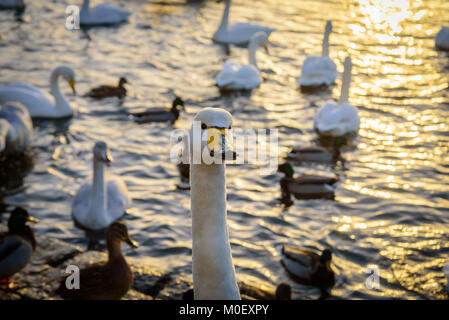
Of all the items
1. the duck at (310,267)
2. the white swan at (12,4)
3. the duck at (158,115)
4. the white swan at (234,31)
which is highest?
the white swan at (12,4)

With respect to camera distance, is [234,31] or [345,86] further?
[234,31]

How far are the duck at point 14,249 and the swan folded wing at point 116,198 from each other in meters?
1.93

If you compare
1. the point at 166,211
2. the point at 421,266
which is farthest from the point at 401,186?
the point at 166,211

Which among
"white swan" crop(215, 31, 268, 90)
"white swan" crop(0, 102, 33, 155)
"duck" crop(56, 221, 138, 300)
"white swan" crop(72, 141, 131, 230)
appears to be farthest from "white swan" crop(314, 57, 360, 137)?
"duck" crop(56, 221, 138, 300)

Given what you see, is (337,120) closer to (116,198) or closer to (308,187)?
(308,187)

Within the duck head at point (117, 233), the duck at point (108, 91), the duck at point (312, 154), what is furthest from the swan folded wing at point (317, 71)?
the duck head at point (117, 233)

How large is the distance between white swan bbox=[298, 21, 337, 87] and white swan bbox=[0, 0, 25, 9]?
1127 cm

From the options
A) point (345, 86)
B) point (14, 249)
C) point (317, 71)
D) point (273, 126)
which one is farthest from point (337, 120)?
point (14, 249)

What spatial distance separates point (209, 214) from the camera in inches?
130

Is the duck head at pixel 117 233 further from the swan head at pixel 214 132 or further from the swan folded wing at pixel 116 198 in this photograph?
the swan head at pixel 214 132

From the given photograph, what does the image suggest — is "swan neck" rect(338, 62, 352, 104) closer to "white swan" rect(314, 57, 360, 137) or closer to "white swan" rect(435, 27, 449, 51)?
"white swan" rect(314, 57, 360, 137)

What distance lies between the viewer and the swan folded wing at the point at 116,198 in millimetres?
8945

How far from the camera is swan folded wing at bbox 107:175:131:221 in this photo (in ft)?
29.3

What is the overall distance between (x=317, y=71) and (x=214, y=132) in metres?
11.9
